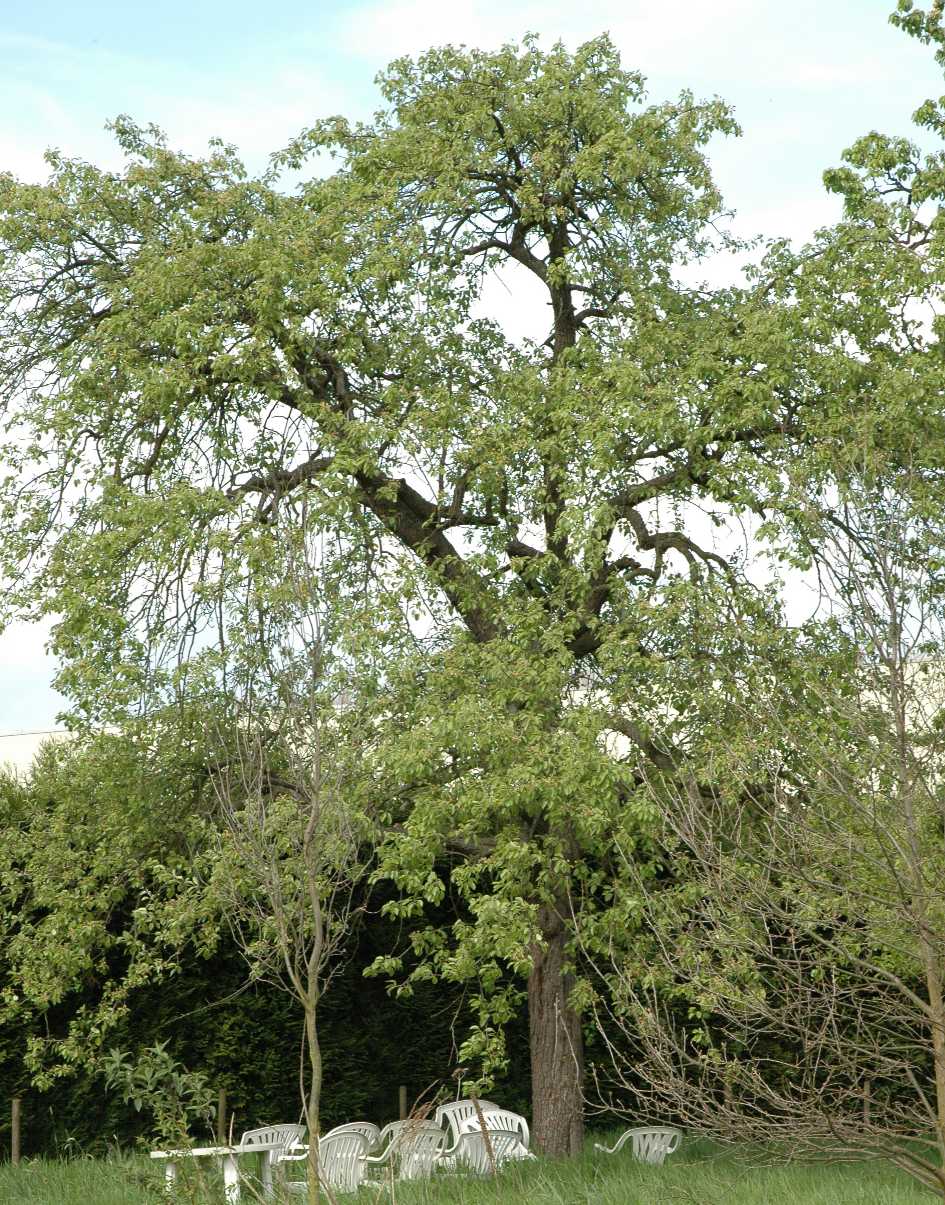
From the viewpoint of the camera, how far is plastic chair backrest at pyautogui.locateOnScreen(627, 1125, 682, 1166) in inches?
422

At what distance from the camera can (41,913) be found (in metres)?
13.9

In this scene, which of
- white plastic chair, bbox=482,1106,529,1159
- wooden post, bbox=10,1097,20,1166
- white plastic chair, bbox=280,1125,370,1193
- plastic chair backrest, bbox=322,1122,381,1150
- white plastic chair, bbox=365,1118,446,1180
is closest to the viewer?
white plastic chair, bbox=365,1118,446,1180

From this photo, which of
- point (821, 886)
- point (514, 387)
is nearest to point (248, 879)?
point (514, 387)

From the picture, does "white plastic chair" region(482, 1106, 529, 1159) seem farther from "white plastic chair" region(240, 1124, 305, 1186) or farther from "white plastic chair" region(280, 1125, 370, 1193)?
"white plastic chair" region(240, 1124, 305, 1186)

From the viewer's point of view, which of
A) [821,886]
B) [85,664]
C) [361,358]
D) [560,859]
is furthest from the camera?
[361,358]

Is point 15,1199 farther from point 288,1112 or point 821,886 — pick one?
point 821,886

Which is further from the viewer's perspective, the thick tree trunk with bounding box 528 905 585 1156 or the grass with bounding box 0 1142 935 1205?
the thick tree trunk with bounding box 528 905 585 1156

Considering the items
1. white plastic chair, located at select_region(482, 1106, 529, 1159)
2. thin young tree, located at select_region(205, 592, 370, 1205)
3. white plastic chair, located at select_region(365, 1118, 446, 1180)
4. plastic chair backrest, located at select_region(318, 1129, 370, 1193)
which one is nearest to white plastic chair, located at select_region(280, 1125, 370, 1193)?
plastic chair backrest, located at select_region(318, 1129, 370, 1193)

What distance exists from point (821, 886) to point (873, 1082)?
8.86 metres

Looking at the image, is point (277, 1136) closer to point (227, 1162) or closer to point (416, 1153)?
point (227, 1162)

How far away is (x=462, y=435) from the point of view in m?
10.8

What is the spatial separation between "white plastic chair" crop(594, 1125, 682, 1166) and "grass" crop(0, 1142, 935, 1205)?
107mm

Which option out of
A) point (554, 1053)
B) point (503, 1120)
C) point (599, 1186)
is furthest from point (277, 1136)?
point (599, 1186)

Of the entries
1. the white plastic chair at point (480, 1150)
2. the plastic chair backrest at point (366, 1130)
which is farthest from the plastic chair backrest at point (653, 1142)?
the plastic chair backrest at point (366, 1130)
